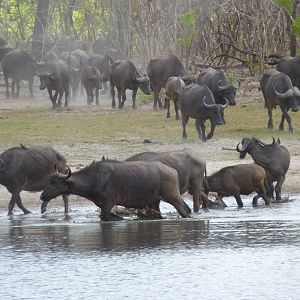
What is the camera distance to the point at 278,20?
34.6 m

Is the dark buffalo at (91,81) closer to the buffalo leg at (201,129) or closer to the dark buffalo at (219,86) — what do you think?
the dark buffalo at (219,86)

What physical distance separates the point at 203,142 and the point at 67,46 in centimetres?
2035

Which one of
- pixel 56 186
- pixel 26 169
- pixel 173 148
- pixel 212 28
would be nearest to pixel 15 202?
pixel 26 169

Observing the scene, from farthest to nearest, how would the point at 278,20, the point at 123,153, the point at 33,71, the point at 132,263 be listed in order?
the point at 33,71
the point at 278,20
the point at 123,153
the point at 132,263

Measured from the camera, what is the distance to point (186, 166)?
660 inches

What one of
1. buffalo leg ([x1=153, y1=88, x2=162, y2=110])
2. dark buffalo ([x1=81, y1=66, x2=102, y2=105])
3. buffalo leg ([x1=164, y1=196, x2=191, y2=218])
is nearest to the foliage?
buffalo leg ([x1=153, y1=88, x2=162, y2=110])

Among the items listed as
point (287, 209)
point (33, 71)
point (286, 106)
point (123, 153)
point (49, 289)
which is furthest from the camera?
point (33, 71)

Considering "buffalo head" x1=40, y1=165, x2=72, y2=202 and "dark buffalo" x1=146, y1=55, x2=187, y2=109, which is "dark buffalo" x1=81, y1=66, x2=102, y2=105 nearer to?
"dark buffalo" x1=146, y1=55, x2=187, y2=109

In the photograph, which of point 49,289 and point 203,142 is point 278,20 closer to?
point 203,142

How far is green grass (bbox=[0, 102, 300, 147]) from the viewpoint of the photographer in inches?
1017

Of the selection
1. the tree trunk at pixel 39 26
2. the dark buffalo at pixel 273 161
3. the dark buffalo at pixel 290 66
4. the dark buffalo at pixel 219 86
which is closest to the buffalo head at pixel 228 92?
the dark buffalo at pixel 219 86

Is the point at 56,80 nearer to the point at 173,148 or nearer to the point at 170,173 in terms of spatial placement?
the point at 173,148

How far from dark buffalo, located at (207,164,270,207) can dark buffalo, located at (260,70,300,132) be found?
845 centimetres

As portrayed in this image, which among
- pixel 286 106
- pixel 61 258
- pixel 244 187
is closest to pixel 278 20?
pixel 286 106
